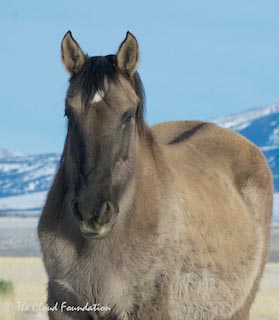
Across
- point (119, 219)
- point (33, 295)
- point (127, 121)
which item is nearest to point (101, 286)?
point (119, 219)

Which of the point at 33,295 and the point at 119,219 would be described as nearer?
the point at 119,219

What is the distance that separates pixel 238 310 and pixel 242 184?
1.49m

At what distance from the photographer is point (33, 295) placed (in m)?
20.0

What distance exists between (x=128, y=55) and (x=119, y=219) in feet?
4.48

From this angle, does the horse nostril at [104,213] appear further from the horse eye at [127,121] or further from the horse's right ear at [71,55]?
the horse's right ear at [71,55]

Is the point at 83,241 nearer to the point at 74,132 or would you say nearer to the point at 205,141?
the point at 74,132

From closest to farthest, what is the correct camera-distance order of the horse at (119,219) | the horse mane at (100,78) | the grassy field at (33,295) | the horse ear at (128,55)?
the horse at (119,219) → the horse mane at (100,78) → the horse ear at (128,55) → the grassy field at (33,295)

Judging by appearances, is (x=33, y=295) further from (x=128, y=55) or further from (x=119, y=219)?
(x=128, y=55)

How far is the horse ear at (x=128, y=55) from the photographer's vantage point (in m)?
7.62

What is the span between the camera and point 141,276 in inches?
297

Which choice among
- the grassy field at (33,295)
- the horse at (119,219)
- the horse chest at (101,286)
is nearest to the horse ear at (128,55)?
the horse at (119,219)

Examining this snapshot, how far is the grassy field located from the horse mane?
4.17 metres

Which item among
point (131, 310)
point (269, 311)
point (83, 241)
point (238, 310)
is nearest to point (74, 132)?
point (83, 241)

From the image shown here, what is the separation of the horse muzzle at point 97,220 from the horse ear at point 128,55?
1.33 metres
